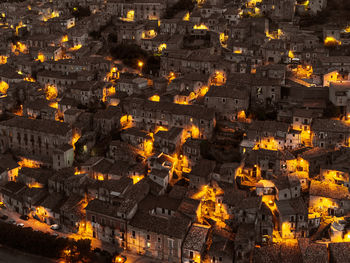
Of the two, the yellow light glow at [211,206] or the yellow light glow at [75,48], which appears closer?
the yellow light glow at [211,206]

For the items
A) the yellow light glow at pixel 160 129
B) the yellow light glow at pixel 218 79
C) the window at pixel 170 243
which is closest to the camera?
the window at pixel 170 243

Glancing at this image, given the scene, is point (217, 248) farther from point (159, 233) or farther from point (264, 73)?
point (264, 73)

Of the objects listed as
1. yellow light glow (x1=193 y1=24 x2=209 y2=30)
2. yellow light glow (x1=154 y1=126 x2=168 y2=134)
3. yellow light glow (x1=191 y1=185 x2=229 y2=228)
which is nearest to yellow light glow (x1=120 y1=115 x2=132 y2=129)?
yellow light glow (x1=154 y1=126 x2=168 y2=134)

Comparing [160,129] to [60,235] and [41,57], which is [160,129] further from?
[41,57]

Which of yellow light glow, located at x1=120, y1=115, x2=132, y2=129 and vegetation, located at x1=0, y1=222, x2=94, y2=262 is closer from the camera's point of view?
vegetation, located at x1=0, y1=222, x2=94, y2=262

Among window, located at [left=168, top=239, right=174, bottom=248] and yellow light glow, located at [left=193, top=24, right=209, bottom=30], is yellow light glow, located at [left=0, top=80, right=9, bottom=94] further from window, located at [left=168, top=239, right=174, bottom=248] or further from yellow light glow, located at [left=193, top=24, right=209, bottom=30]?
window, located at [left=168, top=239, right=174, bottom=248]

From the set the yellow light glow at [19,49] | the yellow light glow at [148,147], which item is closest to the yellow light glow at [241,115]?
the yellow light glow at [148,147]

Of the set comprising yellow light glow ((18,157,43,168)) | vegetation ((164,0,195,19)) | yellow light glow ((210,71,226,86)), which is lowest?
yellow light glow ((18,157,43,168))

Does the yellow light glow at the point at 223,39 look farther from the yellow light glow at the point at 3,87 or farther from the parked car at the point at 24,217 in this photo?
the parked car at the point at 24,217

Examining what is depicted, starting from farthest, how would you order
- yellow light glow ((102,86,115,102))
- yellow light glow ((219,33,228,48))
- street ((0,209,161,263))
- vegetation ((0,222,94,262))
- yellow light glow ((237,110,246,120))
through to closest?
yellow light glow ((219,33,228,48)) < yellow light glow ((102,86,115,102)) < yellow light glow ((237,110,246,120)) < street ((0,209,161,263)) < vegetation ((0,222,94,262))

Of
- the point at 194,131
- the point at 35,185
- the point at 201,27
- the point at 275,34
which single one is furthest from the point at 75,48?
the point at 275,34
